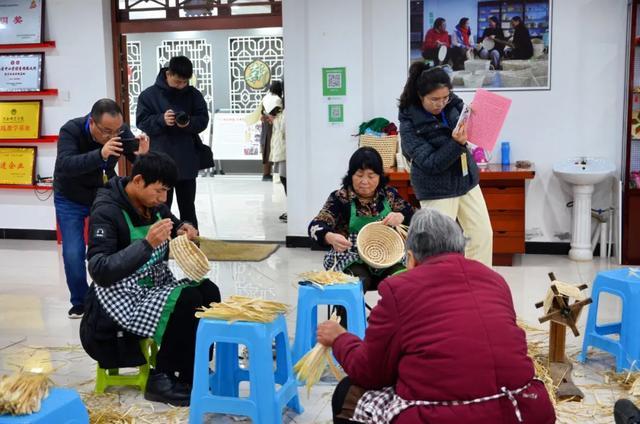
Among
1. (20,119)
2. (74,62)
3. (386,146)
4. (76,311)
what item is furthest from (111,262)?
(20,119)

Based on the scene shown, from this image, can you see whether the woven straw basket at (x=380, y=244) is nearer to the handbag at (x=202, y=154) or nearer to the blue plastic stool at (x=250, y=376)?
the blue plastic stool at (x=250, y=376)

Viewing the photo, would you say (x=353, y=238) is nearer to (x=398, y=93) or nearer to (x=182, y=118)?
(x=182, y=118)

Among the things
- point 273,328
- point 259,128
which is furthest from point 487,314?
point 259,128

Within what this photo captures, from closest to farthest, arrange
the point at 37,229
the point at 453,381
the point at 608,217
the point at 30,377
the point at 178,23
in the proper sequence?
the point at 453,381, the point at 30,377, the point at 608,217, the point at 178,23, the point at 37,229

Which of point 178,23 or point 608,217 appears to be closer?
point 608,217

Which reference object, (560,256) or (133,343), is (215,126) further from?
(133,343)

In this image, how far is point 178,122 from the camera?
5672mm

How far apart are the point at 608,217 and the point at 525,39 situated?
5.20 feet

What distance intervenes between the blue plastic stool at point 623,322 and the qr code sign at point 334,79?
3286 mm

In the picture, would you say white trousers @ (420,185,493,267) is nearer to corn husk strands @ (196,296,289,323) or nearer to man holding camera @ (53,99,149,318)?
corn husk strands @ (196,296,289,323)

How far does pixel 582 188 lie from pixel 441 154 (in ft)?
8.54

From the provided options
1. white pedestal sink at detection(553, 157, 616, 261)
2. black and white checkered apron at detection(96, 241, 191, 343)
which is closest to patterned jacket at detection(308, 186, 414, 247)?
black and white checkered apron at detection(96, 241, 191, 343)

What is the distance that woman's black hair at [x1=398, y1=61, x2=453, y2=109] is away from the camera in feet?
13.2

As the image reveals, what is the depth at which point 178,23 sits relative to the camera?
23.5 ft
